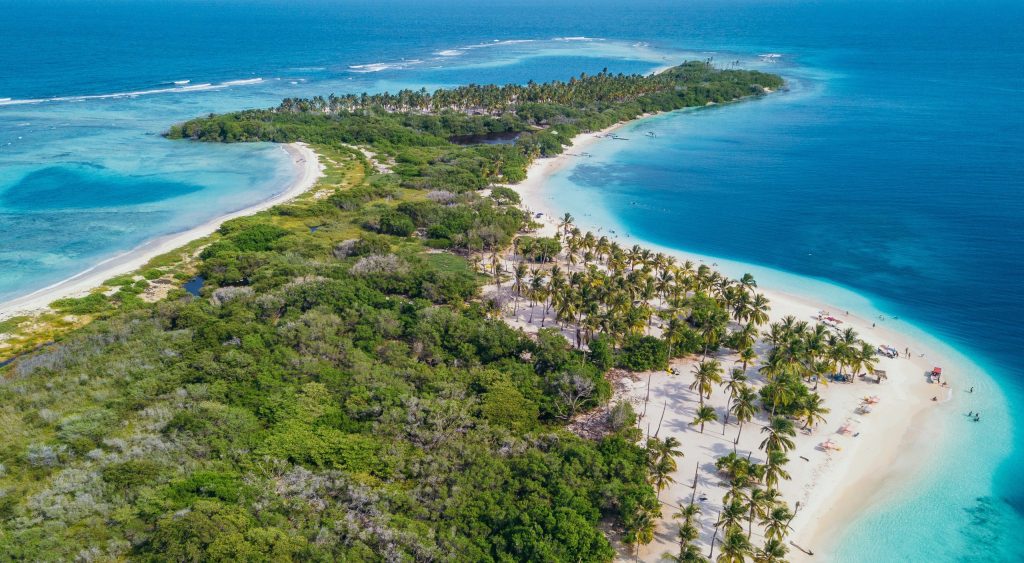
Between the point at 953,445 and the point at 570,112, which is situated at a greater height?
the point at 570,112

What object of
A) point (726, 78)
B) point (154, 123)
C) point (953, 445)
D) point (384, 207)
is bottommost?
point (953, 445)

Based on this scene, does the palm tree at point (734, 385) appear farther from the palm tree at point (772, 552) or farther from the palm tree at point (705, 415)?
the palm tree at point (772, 552)

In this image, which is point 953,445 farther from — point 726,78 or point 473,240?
point 726,78

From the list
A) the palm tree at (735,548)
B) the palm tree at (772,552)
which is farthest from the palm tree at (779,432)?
the palm tree at (735,548)

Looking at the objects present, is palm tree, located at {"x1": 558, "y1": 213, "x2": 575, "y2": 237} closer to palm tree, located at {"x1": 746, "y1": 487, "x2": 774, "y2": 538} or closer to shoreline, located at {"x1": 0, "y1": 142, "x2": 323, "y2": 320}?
shoreline, located at {"x1": 0, "y1": 142, "x2": 323, "y2": 320}

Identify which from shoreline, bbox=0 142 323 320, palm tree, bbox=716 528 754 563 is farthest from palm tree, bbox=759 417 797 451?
shoreline, bbox=0 142 323 320

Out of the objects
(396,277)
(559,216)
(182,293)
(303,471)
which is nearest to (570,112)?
(559,216)

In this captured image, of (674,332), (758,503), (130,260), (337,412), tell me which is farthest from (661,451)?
(130,260)
